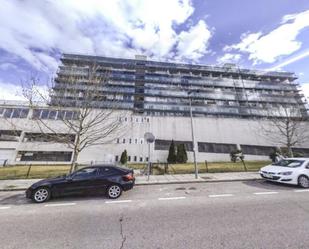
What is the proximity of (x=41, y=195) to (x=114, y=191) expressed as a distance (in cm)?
299

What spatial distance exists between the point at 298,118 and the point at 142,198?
25.5m

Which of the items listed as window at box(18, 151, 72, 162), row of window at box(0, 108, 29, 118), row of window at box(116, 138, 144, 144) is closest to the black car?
row of window at box(116, 138, 144, 144)

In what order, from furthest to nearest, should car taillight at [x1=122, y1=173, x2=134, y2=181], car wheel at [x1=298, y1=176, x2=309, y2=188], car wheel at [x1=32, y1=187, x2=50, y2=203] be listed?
car wheel at [x1=298, y1=176, x2=309, y2=188], car taillight at [x1=122, y1=173, x2=134, y2=181], car wheel at [x1=32, y1=187, x2=50, y2=203]

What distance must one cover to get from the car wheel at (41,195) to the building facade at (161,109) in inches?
291

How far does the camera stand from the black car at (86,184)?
7453 mm

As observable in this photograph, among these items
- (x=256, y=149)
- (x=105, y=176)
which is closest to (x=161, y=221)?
(x=105, y=176)

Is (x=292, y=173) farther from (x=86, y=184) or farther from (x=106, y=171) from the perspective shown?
(x=86, y=184)

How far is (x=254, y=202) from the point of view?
264 inches

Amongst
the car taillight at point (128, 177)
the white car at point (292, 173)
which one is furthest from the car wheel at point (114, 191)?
the white car at point (292, 173)

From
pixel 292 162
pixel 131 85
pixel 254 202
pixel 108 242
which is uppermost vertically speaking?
pixel 131 85

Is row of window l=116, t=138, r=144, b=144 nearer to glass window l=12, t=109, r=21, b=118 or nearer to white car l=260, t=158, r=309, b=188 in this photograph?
glass window l=12, t=109, r=21, b=118

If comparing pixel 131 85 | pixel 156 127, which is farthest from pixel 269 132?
pixel 131 85

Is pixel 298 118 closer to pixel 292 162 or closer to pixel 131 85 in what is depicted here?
pixel 292 162

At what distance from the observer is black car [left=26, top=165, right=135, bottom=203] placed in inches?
293
